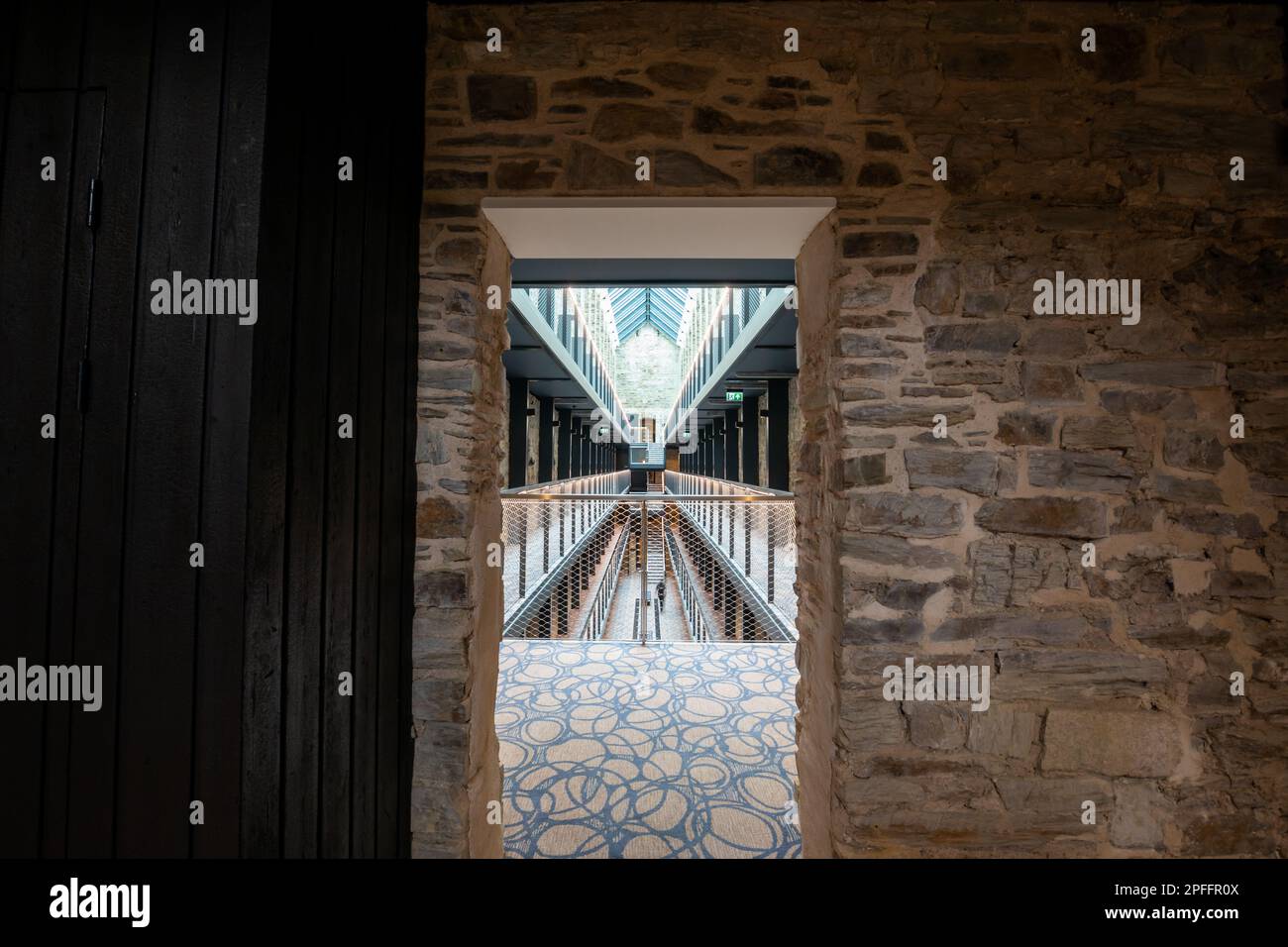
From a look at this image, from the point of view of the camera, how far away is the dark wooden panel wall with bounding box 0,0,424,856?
103 cm

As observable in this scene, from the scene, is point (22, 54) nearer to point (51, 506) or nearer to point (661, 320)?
point (51, 506)

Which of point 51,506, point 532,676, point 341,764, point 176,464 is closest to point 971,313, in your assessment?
point 176,464

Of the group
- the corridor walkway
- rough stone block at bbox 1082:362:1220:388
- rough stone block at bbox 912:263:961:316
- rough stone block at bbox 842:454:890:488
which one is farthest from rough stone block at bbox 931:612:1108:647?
the corridor walkway

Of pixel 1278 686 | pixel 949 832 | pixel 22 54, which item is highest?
pixel 22 54

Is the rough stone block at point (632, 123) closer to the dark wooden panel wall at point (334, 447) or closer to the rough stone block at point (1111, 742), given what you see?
the dark wooden panel wall at point (334, 447)

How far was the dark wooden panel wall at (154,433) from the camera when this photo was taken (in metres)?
1.03

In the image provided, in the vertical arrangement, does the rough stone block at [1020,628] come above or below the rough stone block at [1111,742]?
above

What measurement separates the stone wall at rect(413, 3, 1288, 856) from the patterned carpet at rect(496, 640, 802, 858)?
71 cm

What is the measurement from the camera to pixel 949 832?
65.9 inches

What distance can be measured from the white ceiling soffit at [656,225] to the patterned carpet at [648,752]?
103 inches

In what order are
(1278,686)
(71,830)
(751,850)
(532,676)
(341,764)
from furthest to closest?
(532,676), (751,850), (1278,686), (341,764), (71,830)

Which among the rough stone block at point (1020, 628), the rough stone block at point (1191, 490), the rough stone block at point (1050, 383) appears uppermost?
the rough stone block at point (1050, 383)

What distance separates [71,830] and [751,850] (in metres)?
2.24

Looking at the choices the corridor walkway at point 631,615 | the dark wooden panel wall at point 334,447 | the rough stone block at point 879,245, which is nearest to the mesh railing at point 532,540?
the dark wooden panel wall at point 334,447
